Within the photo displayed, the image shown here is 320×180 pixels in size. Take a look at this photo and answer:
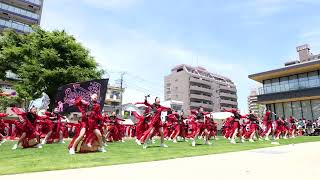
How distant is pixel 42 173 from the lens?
20.4 feet

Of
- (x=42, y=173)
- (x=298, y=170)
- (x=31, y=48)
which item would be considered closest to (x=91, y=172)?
(x=42, y=173)

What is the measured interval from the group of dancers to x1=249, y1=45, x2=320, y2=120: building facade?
15.0 m

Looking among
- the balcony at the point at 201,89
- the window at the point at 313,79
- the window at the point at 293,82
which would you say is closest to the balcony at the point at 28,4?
the window at the point at 293,82

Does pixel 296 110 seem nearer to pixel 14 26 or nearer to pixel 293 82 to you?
pixel 293 82

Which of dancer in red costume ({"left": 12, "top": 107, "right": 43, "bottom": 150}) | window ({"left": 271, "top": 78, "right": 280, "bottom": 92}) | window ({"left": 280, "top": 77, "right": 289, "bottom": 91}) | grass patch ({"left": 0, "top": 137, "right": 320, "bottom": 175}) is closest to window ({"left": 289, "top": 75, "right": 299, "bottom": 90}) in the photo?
window ({"left": 280, "top": 77, "right": 289, "bottom": 91})

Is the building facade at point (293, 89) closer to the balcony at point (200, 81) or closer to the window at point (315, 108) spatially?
the window at point (315, 108)

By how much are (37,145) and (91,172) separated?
9.56m

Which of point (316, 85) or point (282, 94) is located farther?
point (282, 94)

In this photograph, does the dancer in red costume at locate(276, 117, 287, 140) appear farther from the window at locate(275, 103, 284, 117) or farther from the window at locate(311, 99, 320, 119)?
the window at locate(275, 103, 284, 117)

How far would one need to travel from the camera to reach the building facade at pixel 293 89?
40.0 m

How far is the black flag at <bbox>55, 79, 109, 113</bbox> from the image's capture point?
20.4 metres

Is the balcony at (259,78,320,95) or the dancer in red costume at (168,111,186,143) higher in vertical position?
the balcony at (259,78,320,95)

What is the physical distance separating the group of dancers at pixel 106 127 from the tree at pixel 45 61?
56.0 feet

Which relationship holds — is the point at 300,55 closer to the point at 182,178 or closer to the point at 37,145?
the point at 37,145
